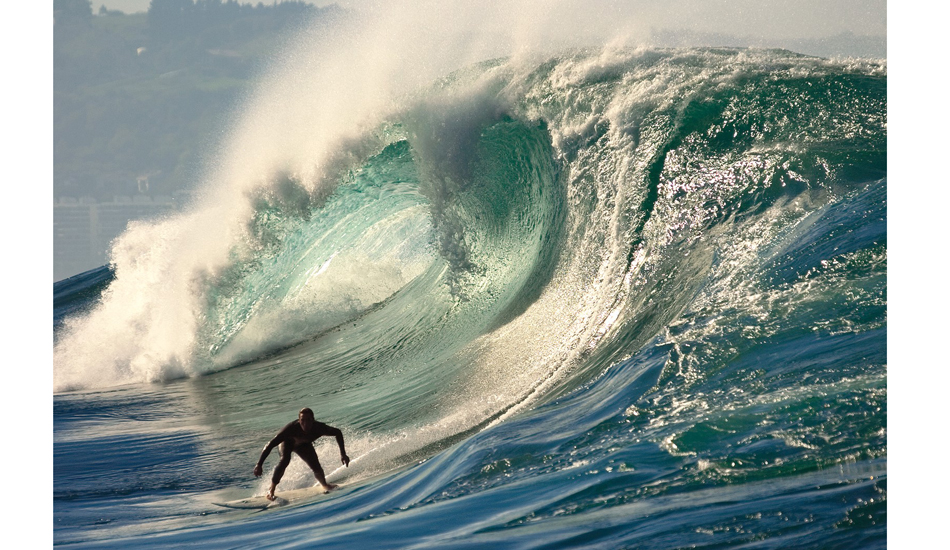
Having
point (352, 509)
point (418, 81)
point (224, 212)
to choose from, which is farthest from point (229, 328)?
point (352, 509)

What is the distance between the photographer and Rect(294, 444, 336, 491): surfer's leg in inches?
160

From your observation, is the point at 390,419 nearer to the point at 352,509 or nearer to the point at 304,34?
the point at 352,509

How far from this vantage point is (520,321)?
19.0 ft

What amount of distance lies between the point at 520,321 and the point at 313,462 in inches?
83.0

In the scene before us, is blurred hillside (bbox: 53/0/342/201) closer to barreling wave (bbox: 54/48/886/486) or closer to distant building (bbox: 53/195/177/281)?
distant building (bbox: 53/195/177/281)

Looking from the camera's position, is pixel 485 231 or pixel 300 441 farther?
pixel 485 231

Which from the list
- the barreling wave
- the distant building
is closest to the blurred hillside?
the distant building

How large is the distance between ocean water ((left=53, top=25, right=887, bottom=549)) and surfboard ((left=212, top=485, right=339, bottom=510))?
0.37 feet

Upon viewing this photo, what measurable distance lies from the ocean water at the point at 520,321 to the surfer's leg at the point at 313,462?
179 millimetres

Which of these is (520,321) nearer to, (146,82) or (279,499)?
(279,499)

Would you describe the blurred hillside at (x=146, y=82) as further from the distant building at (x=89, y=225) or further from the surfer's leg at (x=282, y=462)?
the surfer's leg at (x=282, y=462)

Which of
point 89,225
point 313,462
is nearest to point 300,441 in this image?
point 313,462

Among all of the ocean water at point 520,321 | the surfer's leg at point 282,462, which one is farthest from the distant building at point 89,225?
the surfer's leg at point 282,462

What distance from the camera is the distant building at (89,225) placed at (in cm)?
2934
